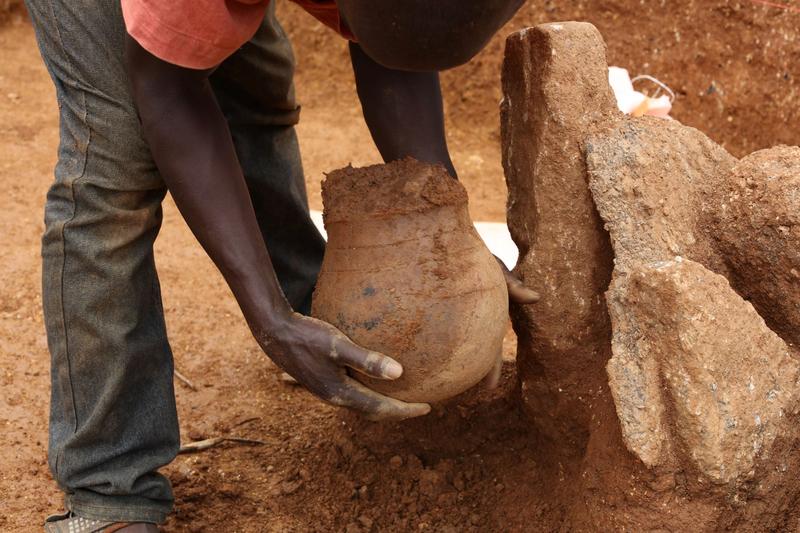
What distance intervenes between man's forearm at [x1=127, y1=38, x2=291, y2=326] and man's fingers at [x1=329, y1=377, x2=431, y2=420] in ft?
0.72

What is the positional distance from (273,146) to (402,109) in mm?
671

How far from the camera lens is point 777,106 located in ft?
16.8

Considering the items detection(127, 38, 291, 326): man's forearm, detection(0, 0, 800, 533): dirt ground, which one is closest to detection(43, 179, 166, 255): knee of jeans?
detection(127, 38, 291, 326): man's forearm

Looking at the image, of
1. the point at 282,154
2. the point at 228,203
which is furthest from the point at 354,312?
the point at 282,154

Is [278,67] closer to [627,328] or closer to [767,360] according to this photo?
[627,328]

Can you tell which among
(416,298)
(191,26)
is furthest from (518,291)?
(191,26)

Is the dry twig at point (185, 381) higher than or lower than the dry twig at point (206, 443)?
lower

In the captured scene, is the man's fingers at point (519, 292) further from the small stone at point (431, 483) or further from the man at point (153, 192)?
the small stone at point (431, 483)

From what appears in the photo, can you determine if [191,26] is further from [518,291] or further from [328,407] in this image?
[328,407]

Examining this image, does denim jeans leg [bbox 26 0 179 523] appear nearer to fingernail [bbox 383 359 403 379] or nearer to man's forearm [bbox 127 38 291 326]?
man's forearm [bbox 127 38 291 326]

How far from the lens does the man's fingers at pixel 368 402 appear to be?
200cm

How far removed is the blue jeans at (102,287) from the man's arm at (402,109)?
1.93 feet

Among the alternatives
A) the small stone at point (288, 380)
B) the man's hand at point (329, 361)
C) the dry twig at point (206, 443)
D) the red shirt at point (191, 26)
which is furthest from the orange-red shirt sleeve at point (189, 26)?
the small stone at point (288, 380)

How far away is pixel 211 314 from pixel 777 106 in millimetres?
3309
